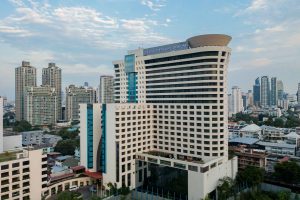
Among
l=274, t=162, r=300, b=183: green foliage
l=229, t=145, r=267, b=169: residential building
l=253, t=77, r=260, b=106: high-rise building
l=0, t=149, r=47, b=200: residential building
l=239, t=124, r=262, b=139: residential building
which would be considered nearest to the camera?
l=0, t=149, r=47, b=200: residential building

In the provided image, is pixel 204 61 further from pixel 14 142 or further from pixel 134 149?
pixel 14 142

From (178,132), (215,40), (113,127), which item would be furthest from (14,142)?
(215,40)

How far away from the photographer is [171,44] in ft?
146

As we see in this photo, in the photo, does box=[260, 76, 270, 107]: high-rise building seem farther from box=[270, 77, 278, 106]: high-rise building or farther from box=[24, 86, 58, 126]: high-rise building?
box=[24, 86, 58, 126]: high-rise building

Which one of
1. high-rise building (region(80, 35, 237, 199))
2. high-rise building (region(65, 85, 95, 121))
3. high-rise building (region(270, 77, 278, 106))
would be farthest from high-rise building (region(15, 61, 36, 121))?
high-rise building (region(270, 77, 278, 106))

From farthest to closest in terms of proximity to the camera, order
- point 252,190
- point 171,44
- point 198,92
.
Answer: point 171,44 → point 198,92 → point 252,190

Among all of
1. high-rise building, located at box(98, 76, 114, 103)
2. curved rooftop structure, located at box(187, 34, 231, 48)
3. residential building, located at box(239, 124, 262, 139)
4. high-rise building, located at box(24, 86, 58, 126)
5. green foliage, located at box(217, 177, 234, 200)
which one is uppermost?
curved rooftop structure, located at box(187, 34, 231, 48)

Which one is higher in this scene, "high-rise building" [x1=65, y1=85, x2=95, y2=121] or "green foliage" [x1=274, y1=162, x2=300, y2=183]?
"high-rise building" [x1=65, y1=85, x2=95, y2=121]

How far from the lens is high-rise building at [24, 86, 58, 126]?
329ft

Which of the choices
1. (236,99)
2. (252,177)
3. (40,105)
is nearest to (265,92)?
(236,99)

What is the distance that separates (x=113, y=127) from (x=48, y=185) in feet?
39.9

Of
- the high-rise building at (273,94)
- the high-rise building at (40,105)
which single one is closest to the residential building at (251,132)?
the high-rise building at (40,105)

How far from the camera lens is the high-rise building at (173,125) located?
37781 mm

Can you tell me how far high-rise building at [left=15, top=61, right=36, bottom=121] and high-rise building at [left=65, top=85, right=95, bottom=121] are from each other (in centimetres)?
1563
